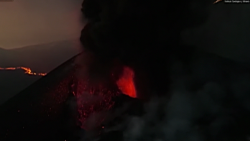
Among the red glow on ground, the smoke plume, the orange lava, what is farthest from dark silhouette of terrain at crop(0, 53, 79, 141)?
the orange lava

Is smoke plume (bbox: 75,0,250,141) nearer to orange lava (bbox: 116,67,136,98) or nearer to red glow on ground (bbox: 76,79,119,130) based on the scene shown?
orange lava (bbox: 116,67,136,98)

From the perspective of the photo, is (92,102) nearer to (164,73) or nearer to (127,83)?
(127,83)

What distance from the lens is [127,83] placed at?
827 cm

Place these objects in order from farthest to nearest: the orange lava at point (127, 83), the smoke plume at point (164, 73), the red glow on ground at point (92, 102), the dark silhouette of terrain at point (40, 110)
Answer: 1. the orange lava at point (127, 83)
2. the red glow on ground at point (92, 102)
3. the dark silhouette of terrain at point (40, 110)
4. the smoke plume at point (164, 73)

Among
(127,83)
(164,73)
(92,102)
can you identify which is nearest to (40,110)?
(92,102)

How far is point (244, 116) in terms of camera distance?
270 inches

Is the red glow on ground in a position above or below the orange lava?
below

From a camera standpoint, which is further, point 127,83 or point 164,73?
point 127,83

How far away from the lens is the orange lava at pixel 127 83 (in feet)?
25.7

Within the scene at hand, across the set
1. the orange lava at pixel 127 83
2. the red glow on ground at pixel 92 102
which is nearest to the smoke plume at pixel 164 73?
the orange lava at pixel 127 83

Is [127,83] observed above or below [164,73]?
below

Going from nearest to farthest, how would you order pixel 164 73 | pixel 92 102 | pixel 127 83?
1. pixel 164 73
2. pixel 127 83
3. pixel 92 102

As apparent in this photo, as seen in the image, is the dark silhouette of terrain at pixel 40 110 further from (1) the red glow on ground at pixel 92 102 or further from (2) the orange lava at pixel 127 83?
(2) the orange lava at pixel 127 83

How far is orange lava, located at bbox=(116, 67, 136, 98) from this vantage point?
7.85m
